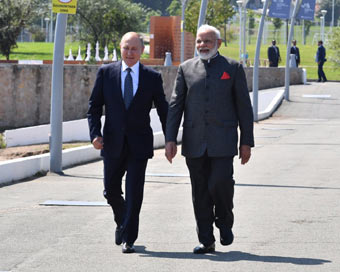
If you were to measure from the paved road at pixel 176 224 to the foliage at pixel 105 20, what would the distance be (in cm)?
5161

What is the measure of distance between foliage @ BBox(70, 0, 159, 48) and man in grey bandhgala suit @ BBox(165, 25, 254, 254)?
57.5m

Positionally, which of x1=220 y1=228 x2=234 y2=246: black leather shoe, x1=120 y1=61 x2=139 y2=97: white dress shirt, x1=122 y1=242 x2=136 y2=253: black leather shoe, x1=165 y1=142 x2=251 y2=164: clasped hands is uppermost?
x1=120 y1=61 x2=139 y2=97: white dress shirt

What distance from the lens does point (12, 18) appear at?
53938mm

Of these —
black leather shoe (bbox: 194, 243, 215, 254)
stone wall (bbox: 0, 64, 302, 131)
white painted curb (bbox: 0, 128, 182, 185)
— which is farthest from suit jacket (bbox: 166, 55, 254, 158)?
stone wall (bbox: 0, 64, 302, 131)

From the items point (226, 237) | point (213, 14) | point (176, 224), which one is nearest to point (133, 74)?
point (226, 237)

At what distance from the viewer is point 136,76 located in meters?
7.82

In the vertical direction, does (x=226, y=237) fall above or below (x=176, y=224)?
above

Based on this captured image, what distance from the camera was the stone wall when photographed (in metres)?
27.2

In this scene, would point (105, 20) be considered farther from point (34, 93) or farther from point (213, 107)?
point (213, 107)

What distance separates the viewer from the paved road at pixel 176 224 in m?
7.29

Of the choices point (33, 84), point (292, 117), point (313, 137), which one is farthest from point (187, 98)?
point (292, 117)

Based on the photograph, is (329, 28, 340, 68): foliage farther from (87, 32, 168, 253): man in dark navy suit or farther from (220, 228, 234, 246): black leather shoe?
(220, 228, 234, 246): black leather shoe

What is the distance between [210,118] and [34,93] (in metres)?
20.8

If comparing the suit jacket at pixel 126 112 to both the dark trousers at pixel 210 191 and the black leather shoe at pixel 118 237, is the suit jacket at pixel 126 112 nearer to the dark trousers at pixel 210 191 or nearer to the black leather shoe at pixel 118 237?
the dark trousers at pixel 210 191
